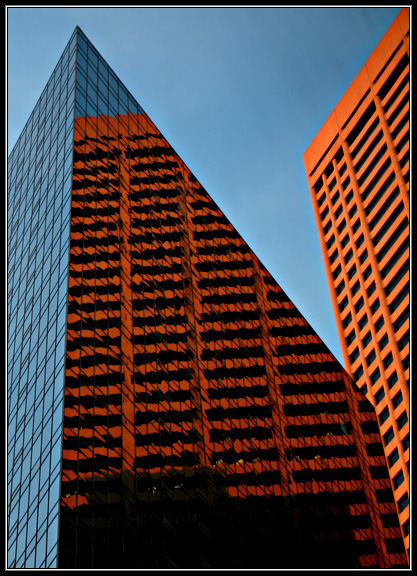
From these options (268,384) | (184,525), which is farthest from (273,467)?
(184,525)

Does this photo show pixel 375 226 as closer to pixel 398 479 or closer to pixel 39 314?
pixel 398 479

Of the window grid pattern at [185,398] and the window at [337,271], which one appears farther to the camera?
the window at [337,271]

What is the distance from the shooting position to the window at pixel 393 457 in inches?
3585

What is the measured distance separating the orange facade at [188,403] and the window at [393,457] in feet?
3.50

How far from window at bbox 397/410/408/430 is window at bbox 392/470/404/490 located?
4854mm

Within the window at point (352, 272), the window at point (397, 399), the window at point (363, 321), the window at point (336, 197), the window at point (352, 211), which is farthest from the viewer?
the window at point (336, 197)

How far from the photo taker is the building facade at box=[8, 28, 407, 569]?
57.8 m

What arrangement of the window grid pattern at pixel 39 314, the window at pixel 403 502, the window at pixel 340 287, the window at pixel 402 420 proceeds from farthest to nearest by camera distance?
1. the window at pixel 340 287
2. the window at pixel 402 420
3. the window at pixel 403 502
4. the window grid pattern at pixel 39 314

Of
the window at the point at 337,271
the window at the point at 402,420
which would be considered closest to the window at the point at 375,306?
the window at the point at 337,271

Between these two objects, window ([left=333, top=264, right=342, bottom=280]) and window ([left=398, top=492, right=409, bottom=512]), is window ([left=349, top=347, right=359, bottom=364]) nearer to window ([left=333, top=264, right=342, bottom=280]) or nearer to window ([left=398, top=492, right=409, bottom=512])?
window ([left=333, top=264, right=342, bottom=280])

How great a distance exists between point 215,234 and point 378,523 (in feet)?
112

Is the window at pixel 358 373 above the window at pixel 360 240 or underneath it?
underneath

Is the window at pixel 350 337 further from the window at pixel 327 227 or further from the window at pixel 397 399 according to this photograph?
the window at pixel 327 227

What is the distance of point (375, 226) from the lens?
106m
